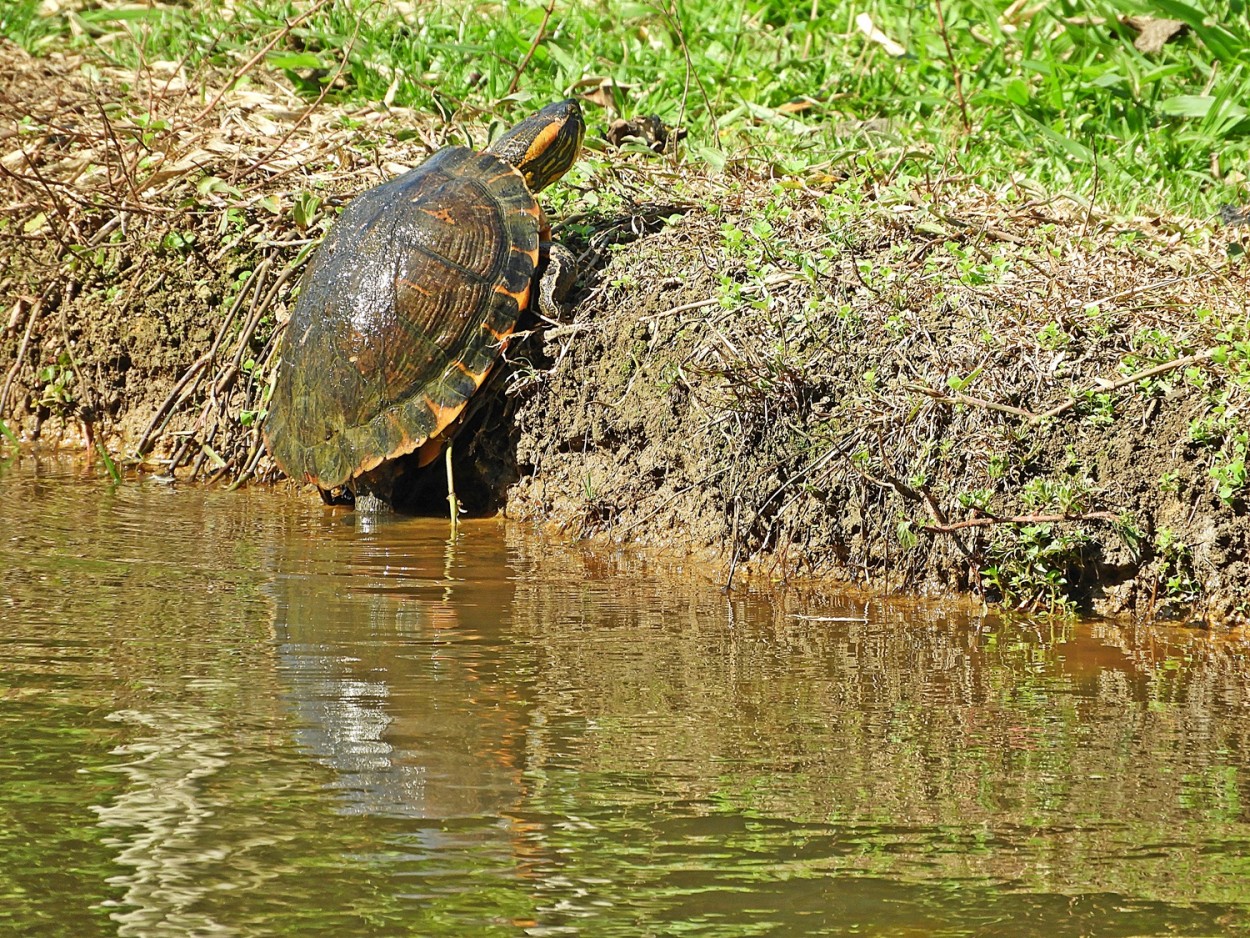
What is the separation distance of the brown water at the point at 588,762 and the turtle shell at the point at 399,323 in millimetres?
818

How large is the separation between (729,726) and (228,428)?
349 centimetres

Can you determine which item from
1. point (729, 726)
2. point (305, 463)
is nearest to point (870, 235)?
point (305, 463)

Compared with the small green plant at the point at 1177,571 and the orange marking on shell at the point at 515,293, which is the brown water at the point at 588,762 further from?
the orange marking on shell at the point at 515,293

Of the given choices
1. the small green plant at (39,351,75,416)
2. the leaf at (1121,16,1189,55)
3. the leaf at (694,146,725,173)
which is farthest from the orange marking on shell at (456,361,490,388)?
the leaf at (1121,16,1189,55)

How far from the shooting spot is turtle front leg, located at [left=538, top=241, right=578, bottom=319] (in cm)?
532

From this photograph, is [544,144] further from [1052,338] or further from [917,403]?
[1052,338]

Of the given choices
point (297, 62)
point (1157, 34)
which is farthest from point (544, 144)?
point (1157, 34)

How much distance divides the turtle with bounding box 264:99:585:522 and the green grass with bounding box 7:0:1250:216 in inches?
44.1

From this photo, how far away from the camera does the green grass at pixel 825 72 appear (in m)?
6.26

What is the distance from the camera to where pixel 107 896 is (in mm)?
2266

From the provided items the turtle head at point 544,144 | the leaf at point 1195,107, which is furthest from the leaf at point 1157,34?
the turtle head at point 544,144

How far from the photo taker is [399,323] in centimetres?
516

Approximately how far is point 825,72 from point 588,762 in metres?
5.33

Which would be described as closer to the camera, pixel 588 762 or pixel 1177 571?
pixel 588 762
